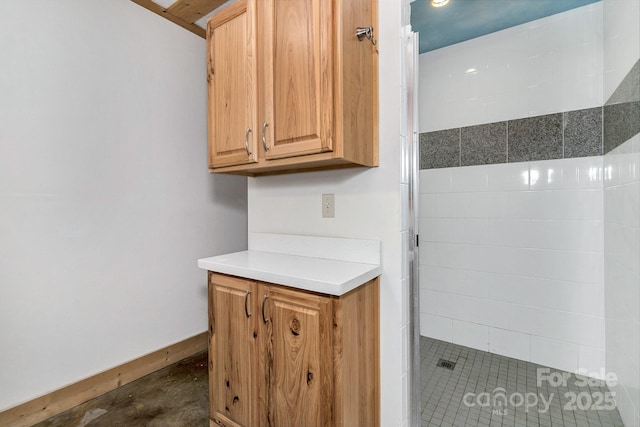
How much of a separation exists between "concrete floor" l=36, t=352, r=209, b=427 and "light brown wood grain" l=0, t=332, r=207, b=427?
0.04m

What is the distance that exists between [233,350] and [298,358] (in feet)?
1.35

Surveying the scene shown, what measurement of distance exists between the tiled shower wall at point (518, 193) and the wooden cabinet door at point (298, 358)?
179 cm

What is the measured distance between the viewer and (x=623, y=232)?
1508 millimetres

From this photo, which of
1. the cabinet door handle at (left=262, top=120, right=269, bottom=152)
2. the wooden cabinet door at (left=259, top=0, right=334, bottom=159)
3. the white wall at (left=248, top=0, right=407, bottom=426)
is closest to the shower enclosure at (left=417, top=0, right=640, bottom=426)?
Answer: the white wall at (left=248, top=0, right=407, bottom=426)

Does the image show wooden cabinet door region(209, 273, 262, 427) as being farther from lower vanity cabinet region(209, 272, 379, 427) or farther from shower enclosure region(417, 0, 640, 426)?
shower enclosure region(417, 0, 640, 426)

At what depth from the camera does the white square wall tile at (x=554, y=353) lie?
2.00 meters

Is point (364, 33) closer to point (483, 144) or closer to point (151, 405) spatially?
point (483, 144)

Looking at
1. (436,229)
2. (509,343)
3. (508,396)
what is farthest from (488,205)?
(508,396)

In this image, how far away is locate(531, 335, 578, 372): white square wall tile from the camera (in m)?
2.00

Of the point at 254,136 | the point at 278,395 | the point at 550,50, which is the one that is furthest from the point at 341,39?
the point at 550,50

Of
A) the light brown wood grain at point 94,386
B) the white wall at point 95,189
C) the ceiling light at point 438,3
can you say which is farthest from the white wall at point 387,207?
the light brown wood grain at point 94,386

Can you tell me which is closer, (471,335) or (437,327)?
(471,335)

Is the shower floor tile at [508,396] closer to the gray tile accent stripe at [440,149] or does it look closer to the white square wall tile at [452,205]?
the white square wall tile at [452,205]

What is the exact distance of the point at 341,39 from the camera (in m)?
1.14
